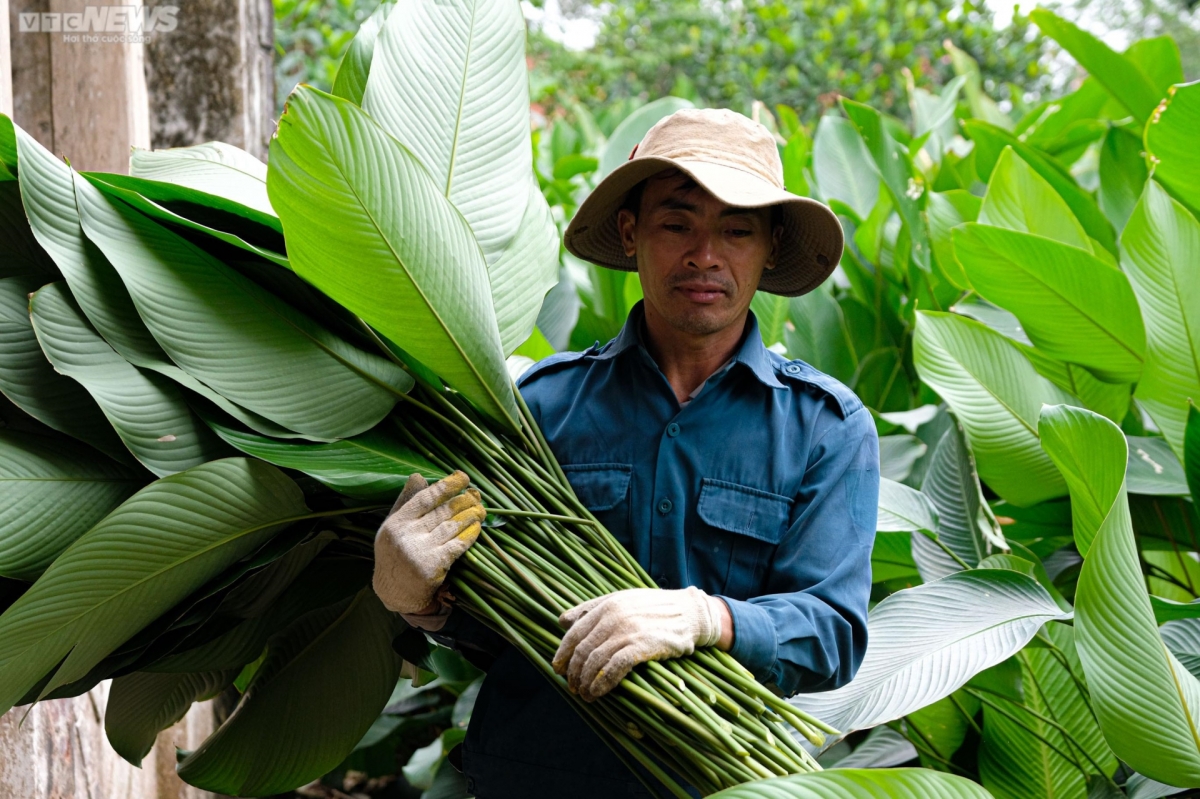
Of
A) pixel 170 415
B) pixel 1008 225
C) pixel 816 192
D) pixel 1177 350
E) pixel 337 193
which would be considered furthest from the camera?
pixel 816 192

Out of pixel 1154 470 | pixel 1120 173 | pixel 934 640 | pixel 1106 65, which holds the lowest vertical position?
pixel 934 640

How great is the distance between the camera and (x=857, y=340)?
9.76 feet

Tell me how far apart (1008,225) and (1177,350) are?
44 centimetres

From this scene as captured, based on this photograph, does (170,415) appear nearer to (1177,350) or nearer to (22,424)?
(22,424)

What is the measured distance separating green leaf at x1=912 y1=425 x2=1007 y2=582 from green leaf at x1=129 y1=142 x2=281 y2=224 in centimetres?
136

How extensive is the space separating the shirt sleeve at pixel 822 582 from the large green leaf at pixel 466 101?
1.98 ft

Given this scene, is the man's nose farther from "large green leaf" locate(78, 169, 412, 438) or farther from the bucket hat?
"large green leaf" locate(78, 169, 412, 438)

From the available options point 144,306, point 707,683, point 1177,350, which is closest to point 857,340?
point 1177,350

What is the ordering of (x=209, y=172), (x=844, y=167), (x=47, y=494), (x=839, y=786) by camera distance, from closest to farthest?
(x=839, y=786)
(x=47, y=494)
(x=209, y=172)
(x=844, y=167)

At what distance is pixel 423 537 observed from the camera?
134 cm

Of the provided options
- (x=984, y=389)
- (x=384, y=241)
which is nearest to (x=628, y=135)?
(x=984, y=389)

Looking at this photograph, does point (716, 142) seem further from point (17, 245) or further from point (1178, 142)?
point (1178, 142)

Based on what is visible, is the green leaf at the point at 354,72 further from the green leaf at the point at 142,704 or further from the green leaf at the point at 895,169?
the green leaf at the point at 895,169

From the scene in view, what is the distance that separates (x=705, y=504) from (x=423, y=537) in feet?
1.25
